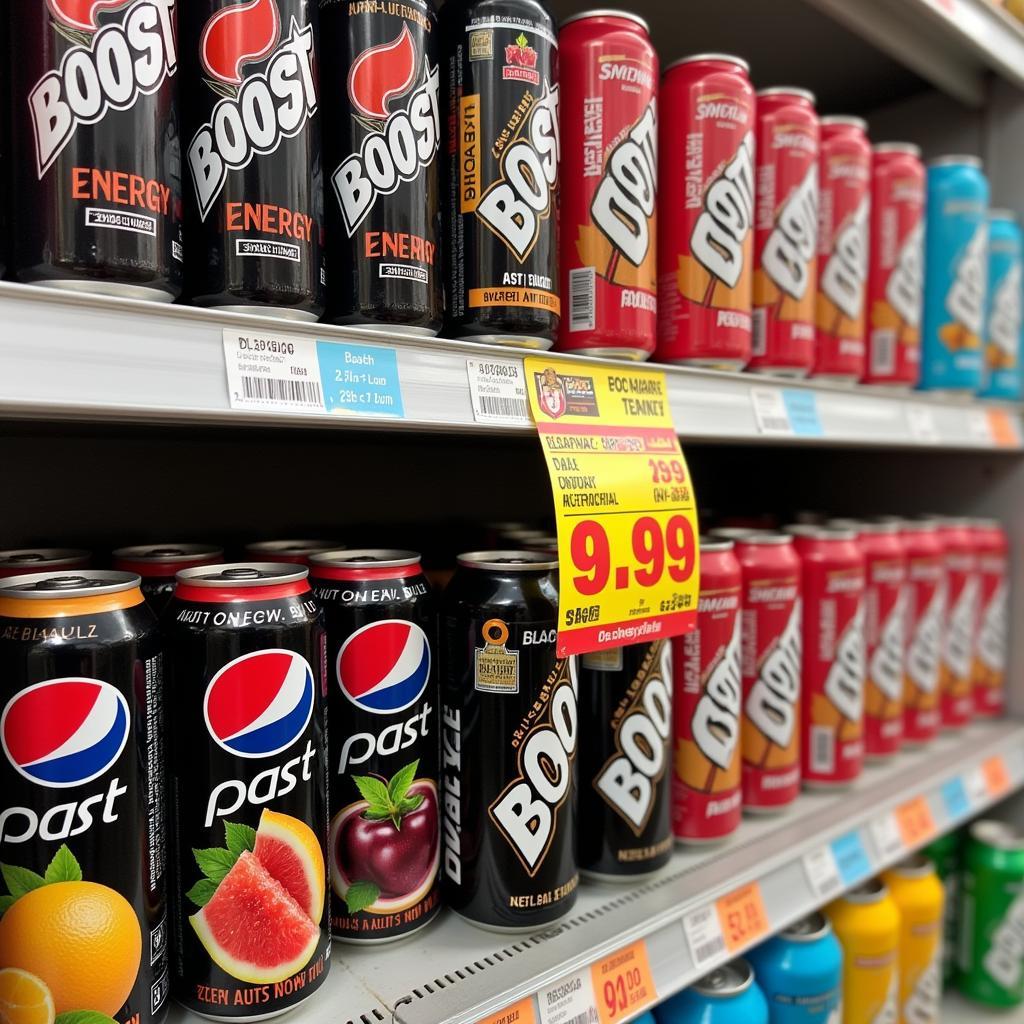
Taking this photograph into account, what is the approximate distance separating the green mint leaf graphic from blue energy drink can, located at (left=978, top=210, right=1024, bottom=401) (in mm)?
1287

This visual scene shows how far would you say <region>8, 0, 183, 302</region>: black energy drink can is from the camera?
20.0 inches

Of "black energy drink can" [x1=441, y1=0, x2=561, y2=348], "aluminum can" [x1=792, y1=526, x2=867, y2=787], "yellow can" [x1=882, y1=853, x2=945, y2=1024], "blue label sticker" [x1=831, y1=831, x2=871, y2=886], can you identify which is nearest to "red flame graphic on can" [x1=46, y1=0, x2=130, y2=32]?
"black energy drink can" [x1=441, y1=0, x2=561, y2=348]

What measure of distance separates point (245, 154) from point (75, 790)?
17.8 inches

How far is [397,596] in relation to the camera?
0.71m

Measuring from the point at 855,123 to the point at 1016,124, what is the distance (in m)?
0.52

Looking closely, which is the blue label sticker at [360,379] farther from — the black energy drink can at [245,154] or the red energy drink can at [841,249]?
the red energy drink can at [841,249]

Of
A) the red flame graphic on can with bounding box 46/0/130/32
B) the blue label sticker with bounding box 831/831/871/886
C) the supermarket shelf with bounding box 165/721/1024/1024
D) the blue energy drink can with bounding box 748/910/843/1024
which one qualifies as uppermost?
the red flame graphic on can with bounding box 46/0/130/32

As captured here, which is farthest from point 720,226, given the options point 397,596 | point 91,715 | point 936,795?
point 936,795

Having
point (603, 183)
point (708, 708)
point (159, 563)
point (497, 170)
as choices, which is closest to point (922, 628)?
point (708, 708)

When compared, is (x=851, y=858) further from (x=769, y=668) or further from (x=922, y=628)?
(x=922, y=628)

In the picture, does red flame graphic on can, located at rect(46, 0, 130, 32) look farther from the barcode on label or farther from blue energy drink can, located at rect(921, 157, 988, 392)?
blue energy drink can, located at rect(921, 157, 988, 392)

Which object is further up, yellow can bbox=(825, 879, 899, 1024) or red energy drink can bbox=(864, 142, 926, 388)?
red energy drink can bbox=(864, 142, 926, 388)

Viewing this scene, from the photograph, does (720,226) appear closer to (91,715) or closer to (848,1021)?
(91,715)

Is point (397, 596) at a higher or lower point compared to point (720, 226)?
lower
